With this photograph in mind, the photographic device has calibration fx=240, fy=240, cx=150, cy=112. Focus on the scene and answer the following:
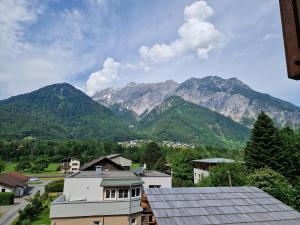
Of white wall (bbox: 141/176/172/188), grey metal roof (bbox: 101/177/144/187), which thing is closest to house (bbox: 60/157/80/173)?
white wall (bbox: 141/176/172/188)

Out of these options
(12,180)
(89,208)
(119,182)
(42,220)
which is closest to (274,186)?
(119,182)

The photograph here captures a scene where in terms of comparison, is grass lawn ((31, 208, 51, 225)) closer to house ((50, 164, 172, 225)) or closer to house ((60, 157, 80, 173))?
house ((50, 164, 172, 225))

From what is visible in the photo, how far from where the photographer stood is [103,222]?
21812 millimetres

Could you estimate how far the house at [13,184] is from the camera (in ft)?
146

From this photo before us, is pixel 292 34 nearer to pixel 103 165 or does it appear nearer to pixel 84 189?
pixel 84 189

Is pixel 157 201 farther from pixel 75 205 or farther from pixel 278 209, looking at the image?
pixel 75 205

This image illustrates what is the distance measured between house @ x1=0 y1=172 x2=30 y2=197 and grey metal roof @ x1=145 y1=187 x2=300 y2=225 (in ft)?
143

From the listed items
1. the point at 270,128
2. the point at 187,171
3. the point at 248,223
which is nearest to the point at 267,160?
the point at 270,128

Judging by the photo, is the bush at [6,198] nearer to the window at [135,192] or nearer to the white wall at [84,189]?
the white wall at [84,189]

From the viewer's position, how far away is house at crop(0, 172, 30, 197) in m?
44.5

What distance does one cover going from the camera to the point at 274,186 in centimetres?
2306

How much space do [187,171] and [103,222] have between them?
32.9 m

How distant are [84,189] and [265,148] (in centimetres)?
2444

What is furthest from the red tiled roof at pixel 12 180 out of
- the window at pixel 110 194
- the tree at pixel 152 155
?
the tree at pixel 152 155
